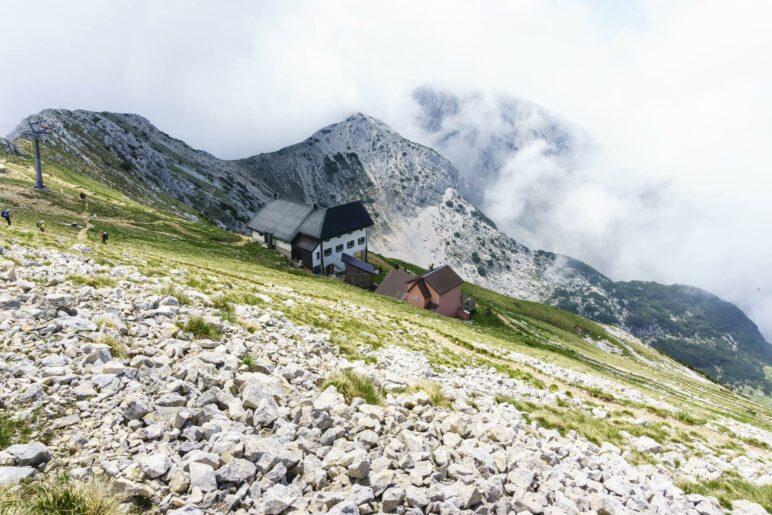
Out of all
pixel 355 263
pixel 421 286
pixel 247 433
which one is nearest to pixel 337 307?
pixel 247 433

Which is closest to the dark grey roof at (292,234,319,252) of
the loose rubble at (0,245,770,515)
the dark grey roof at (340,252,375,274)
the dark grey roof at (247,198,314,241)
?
the dark grey roof at (247,198,314,241)

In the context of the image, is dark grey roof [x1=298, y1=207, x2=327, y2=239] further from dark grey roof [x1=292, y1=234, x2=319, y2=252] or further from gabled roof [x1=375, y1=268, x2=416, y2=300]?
gabled roof [x1=375, y1=268, x2=416, y2=300]

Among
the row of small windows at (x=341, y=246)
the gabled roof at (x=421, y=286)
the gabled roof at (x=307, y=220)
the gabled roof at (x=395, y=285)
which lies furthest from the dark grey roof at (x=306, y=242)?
the gabled roof at (x=421, y=286)

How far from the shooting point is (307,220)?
271ft

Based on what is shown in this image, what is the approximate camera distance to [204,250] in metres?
57.4

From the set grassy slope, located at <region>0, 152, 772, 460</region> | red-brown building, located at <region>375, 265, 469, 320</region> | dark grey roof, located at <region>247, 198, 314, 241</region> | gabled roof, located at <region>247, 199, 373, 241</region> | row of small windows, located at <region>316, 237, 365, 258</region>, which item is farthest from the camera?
dark grey roof, located at <region>247, 198, 314, 241</region>

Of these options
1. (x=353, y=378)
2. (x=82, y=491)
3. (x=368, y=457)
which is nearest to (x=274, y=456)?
(x=368, y=457)

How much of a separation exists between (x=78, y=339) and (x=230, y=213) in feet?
419

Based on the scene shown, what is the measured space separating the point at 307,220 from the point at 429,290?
28.0m

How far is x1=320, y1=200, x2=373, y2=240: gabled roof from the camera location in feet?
266

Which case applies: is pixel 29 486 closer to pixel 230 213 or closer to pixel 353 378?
pixel 353 378

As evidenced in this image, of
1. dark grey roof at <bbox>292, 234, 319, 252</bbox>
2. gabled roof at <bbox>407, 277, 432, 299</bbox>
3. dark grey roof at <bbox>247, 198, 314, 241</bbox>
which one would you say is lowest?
gabled roof at <bbox>407, 277, 432, 299</bbox>

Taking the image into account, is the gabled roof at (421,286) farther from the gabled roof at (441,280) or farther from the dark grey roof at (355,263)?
the dark grey roof at (355,263)

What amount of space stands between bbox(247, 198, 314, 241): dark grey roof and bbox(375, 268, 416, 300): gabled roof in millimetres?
20568
